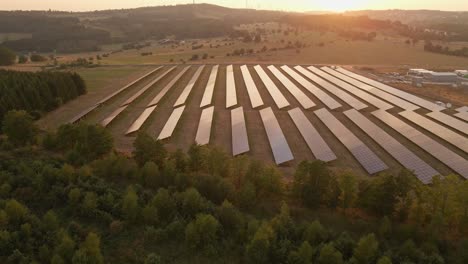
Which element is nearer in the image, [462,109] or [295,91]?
[462,109]

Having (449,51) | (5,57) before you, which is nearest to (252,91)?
(5,57)

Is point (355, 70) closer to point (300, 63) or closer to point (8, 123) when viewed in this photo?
point (300, 63)

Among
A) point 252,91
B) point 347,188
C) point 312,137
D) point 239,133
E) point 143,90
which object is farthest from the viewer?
point 143,90

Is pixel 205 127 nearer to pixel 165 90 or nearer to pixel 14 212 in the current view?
pixel 14 212

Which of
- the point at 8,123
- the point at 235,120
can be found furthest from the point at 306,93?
the point at 8,123


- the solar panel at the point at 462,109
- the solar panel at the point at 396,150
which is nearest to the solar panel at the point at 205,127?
the solar panel at the point at 396,150

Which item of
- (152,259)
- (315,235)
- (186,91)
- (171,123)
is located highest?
(186,91)

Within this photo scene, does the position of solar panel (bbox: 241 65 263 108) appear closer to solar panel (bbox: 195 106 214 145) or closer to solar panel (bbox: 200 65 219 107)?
solar panel (bbox: 200 65 219 107)

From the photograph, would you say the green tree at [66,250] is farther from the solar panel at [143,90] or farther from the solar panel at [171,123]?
the solar panel at [143,90]
